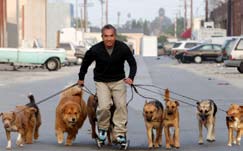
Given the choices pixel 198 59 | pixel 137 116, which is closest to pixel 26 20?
pixel 198 59

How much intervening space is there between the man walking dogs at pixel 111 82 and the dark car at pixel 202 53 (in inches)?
1788

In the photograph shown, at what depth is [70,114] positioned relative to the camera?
11008 millimetres

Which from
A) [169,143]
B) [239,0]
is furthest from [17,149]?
[239,0]

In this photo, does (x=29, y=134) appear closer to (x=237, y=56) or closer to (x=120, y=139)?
(x=120, y=139)

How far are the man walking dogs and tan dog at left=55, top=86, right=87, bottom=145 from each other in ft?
1.07

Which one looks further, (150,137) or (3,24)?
(3,24)

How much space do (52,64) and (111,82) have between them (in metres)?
32.7

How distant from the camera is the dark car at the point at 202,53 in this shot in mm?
56625

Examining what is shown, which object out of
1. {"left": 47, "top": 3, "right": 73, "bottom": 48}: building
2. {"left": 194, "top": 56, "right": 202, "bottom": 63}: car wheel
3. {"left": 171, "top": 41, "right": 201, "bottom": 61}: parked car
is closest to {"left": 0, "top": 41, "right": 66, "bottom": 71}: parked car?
{"left": 194, "top": 56, "right": 202, "bottom": 63}: car wheel

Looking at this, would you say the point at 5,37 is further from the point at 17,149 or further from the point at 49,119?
the point at 17,149

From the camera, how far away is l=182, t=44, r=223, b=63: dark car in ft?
186

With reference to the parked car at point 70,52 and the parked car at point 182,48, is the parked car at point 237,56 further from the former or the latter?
the parked car at point 182,48

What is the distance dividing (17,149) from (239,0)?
68456 millimetres

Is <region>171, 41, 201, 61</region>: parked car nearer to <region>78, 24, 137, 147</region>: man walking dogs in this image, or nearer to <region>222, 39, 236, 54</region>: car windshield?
<region>222, 39, 236, 54</region>: car windshield
